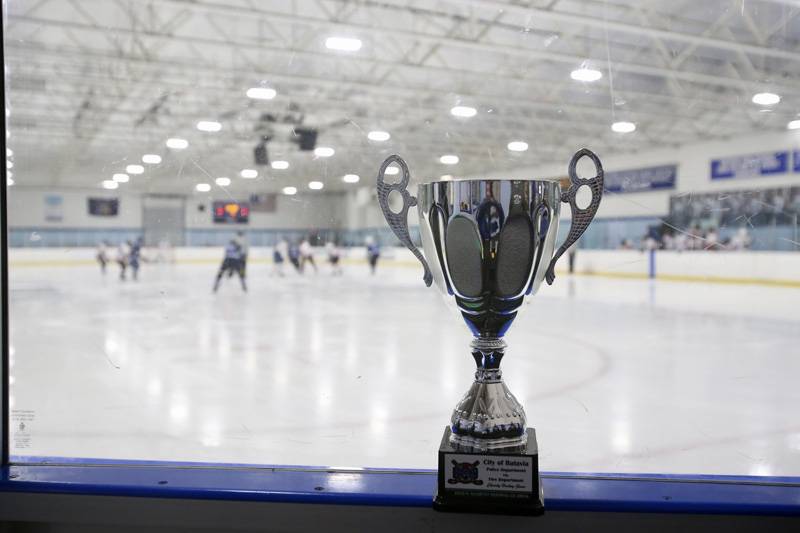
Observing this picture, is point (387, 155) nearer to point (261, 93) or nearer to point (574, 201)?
point (261, 93)

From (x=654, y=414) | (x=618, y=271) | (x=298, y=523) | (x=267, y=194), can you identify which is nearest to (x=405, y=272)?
(x=618, y=271)

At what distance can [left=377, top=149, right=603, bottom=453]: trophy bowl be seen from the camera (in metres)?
0.96

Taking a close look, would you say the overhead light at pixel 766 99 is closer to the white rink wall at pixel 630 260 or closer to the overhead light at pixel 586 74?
the overhead light at pixel 586 74

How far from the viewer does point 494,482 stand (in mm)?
975

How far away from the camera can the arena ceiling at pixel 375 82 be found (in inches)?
65.7

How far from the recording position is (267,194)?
5.65 feet

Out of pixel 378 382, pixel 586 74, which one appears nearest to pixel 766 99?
pixel 586 74

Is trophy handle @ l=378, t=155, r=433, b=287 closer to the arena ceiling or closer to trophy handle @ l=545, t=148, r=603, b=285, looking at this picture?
trophy handle @ l=545, t=148, r=603, b=285

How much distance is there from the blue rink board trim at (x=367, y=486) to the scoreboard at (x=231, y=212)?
74 cm

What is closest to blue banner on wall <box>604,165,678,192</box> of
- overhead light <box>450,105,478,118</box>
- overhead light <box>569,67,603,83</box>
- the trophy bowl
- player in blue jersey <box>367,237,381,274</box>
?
overhead light <box>569,67,603,83</box>

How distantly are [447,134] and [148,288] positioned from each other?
720 cm

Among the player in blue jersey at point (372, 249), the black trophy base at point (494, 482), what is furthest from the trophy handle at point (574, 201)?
the player in blue jersey at point (372, 249)

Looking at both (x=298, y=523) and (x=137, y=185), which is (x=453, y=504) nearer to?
(x=298, y=523)

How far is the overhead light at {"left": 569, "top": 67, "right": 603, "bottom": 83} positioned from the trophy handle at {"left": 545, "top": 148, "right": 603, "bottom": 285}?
2.43ft
